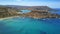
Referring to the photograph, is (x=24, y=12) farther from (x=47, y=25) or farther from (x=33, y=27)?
(x=47, y=25)

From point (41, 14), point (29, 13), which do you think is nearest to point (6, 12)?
point (29, 13)

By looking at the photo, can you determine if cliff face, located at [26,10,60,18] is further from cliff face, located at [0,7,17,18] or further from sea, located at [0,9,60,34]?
cliff face, located at [0,7,17,18]

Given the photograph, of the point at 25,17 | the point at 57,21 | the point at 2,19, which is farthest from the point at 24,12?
the point at 57,21

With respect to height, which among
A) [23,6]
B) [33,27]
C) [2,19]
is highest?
[23,6]

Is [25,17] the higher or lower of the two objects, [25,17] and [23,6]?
the lower

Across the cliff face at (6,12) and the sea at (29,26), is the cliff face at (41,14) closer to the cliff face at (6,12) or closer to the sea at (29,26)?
the sea at (29,26)

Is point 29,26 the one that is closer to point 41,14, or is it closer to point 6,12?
point 41,14

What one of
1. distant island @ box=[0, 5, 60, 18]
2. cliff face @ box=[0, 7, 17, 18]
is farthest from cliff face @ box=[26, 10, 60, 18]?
cliff face @ box=[0, 7, 17, 18]
